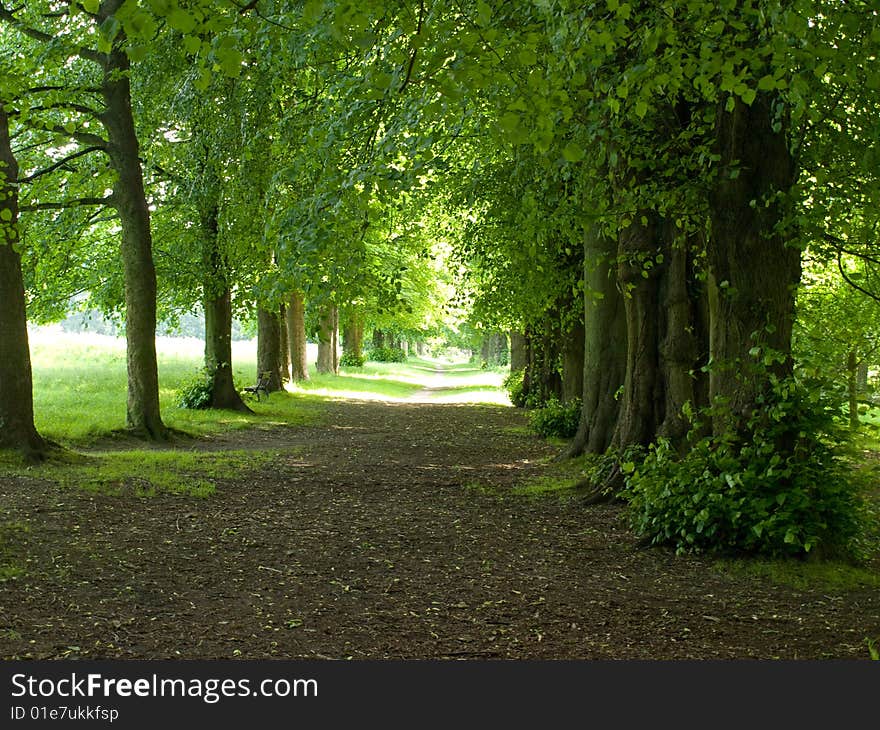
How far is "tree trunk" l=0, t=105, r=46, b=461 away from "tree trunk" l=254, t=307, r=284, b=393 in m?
12.4

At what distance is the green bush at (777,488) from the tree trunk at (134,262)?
9919 millimetres

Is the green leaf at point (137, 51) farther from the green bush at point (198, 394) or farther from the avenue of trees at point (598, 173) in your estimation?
the green bush at point (198, 394)

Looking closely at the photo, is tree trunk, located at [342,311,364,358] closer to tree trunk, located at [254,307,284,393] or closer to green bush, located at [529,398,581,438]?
tree trunk, located at [254,307,284,393]

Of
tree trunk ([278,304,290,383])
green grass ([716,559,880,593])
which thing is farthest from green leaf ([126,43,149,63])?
tree trunk ([278,304,290,383])

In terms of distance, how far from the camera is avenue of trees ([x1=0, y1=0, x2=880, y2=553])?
5684mm

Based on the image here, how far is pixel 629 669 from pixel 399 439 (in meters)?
12.7

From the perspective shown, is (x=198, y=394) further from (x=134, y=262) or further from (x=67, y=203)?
(x=67, y=203)

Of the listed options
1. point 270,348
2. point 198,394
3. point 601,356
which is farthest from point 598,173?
point 270,348

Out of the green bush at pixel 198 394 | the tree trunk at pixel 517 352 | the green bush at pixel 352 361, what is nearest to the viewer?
the green bush at pixel 198 394

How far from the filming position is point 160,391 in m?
25.5

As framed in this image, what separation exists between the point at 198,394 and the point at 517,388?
366 inches

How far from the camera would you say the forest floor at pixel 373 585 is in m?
5.53

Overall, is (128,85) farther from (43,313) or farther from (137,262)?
(43,313)

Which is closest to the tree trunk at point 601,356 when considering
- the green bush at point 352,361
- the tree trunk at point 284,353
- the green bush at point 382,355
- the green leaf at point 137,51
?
the green leaf at point 137,51
